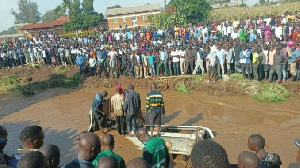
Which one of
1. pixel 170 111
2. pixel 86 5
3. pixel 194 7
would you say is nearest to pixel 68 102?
pixel 170 111

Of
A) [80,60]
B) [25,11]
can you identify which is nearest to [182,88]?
[80,60]

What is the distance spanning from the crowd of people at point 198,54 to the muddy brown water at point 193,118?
5.55 feet

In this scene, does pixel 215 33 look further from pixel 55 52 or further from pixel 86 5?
pixel 86 5

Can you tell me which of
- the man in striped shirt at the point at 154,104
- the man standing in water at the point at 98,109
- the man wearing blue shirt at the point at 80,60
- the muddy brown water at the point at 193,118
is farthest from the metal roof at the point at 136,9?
the man in striped shirt at the point at 154,104

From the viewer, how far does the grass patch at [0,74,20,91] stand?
18.0 m

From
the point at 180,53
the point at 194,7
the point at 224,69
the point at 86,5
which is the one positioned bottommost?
the point at 224,69

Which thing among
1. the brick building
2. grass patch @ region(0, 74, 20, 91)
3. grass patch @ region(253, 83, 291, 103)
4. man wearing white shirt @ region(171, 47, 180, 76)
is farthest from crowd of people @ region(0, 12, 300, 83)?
the brick building

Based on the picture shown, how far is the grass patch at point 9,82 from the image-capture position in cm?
1800

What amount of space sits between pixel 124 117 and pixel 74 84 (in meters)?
9.03

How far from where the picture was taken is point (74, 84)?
1730 cm

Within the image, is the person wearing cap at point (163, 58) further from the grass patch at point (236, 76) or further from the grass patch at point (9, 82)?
the grass patch at point (9, 82)

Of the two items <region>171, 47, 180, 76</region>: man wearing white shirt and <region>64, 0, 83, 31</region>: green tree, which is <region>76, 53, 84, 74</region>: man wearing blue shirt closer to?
<region>171, 47, 180, 76</region>: man wearing white shirt

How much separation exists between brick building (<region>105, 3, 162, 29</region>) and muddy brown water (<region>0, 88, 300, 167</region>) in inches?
1120

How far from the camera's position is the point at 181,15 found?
83.9 ft
